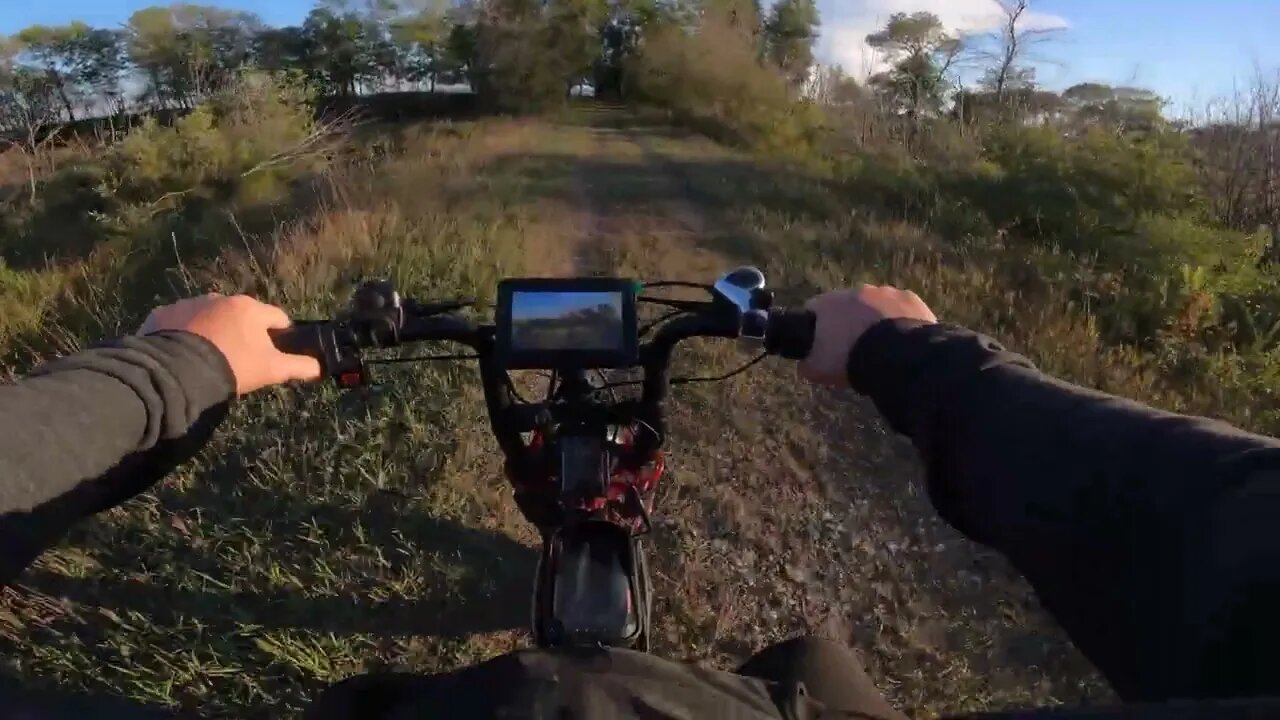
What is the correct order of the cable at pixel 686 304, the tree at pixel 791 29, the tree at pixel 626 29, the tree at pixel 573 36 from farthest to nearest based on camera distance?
the tree at pixel 791 29 → the tree at pixel 626 29 → the tree at pixel 573 36 → the cable at pixel 686 304

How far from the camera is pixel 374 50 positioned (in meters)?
26.2

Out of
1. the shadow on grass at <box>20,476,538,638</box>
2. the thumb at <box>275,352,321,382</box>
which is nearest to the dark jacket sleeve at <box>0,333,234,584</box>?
the thumb at <box>275,352,321,382</box>

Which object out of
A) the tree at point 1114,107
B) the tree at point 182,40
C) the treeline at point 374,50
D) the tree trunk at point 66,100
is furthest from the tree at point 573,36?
the tree trunk at point 66,100

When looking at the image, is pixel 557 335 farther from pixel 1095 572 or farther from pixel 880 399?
pixel 1095 572

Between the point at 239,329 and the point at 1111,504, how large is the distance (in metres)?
Answer: 1.32

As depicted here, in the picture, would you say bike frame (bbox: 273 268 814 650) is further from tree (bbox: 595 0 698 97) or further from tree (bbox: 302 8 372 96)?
tree (bbox: 302 8 372 96)

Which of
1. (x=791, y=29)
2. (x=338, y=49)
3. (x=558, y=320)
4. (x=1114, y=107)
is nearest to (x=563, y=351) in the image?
(x=558, y=320)

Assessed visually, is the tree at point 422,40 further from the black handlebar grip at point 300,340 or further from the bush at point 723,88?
the black handlebar grip at point 300,340

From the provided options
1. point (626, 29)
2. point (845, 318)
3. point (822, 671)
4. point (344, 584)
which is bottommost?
point (344, 584)

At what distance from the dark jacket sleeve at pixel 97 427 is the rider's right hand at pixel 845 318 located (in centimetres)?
101

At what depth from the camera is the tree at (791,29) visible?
22.0 metres

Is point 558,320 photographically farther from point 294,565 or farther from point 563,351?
point 294,565

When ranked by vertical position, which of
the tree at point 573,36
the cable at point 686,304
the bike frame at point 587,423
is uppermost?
the tree at point 573,36

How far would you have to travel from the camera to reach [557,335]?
1.80m
